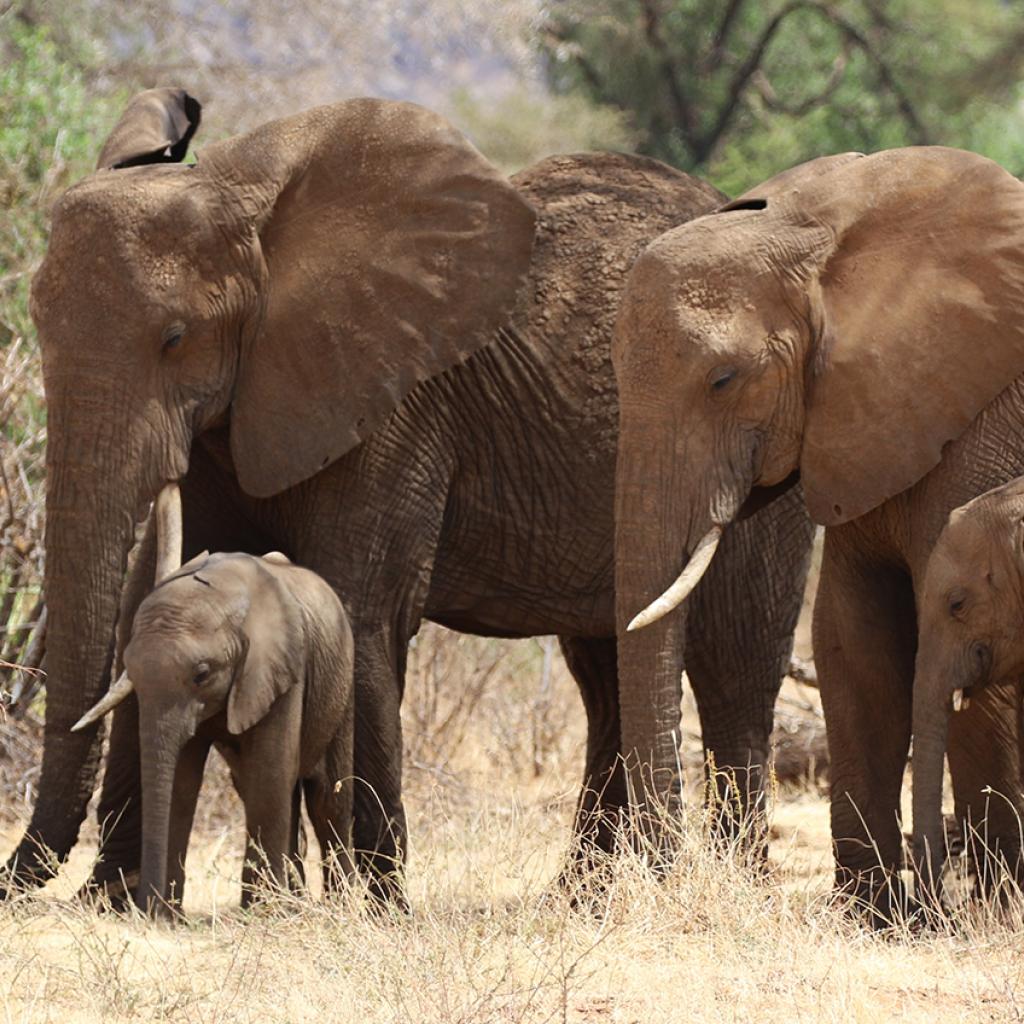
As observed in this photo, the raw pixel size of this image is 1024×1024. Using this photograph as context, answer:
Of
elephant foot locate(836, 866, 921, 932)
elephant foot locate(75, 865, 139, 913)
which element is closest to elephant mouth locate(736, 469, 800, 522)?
elephant foot locate(836, 866, 921, 932)

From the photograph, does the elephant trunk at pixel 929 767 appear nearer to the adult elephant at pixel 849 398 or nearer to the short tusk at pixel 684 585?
the adult elephant at pixel 849 398

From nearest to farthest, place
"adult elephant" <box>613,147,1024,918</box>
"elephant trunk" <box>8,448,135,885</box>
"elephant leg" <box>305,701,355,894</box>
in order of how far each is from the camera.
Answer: "adult elephant" <box>613,147,1024,918</box>, "elephant trunk" <box>8,448,135,885</box>, "elephant leg" <box>305,701,355,894</box>

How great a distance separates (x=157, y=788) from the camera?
6.62m

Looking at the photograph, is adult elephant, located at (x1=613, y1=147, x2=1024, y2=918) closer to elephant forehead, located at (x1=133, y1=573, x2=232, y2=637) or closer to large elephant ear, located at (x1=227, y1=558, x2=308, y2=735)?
large elephant ear, located at (x1=227, y1=558, x2=308, y2=735)

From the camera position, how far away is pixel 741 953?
5559mm

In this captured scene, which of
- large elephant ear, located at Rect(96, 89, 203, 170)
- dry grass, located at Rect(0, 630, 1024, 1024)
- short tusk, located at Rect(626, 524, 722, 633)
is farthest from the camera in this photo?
large elephant ear, located at Rect(96, 89, 203, 170)

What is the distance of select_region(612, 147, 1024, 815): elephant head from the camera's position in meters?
6.56

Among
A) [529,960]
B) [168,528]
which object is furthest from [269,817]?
[529,960]

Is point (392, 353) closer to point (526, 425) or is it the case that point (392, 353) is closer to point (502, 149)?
point (526, 425)

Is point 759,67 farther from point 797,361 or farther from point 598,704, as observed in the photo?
point 797,361

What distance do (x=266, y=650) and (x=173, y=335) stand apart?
1028 mm

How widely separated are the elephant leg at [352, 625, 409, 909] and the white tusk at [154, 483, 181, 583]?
0.70 meters

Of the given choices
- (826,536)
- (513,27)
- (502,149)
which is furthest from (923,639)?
(502,149)

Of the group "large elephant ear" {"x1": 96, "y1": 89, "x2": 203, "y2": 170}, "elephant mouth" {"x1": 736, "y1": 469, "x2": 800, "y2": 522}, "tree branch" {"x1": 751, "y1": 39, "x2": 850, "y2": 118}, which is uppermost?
"tree branch" {"x1": 751, "y1": 39, "x2": 850, "y2": 118}
